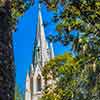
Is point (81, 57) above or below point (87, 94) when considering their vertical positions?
above

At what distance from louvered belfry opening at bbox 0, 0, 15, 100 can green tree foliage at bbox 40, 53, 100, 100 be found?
9.29 meters

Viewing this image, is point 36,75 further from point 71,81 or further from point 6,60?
point 6,60

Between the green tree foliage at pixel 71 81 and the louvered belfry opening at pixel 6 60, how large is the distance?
9295 millimetres

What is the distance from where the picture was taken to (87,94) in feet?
48.0

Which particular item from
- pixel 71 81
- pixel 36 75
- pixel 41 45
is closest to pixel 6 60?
pixel 71 81

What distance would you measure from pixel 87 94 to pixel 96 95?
2.00 ft

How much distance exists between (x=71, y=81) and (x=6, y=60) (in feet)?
40.5

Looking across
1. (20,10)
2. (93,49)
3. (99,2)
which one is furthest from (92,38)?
(20,10)

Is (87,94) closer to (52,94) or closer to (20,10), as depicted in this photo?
(52,94)

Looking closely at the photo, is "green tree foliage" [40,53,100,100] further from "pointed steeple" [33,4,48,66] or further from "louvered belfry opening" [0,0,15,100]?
"pointed steeple" [33,4,48,66]

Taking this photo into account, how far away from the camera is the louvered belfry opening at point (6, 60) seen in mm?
3805

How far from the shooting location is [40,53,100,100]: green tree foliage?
45.2ft

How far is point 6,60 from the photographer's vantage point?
3.98 m

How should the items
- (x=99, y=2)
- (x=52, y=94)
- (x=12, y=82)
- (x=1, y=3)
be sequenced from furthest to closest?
1. (x=52, y=94)
2. (x=99, y=2)
3. (x=1, y=3)
4. (x=12, y=82)
